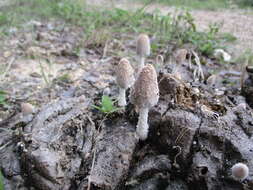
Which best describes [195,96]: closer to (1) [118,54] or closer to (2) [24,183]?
(2) [24,183]

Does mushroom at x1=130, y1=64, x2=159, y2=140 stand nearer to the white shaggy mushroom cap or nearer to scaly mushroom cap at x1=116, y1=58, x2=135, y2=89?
scaly mushroom cap at x1=116, y1=58, x2=135, y2=89

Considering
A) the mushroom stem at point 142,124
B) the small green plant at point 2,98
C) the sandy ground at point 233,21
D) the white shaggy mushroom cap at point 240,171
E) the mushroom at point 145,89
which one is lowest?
the small green plant at point 2,98

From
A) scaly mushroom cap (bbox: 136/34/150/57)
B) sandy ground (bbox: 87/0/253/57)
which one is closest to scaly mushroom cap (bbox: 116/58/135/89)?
scaly mushroom cap (bbox: 136/34/150/57)

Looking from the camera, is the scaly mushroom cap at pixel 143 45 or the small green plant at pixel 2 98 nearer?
the small green plant at pixel 2 98

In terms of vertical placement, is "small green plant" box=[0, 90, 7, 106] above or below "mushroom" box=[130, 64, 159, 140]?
below

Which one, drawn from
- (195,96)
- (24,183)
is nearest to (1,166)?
(24,183)

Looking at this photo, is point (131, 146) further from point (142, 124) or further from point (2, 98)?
point (2, 98)

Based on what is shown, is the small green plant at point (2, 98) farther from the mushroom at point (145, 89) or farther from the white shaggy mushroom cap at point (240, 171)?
the white shaggy mushroom cap at point (240, 171)

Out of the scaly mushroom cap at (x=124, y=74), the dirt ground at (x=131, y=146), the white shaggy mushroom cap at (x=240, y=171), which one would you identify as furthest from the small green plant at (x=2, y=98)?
the white shaggy mushroom cap at (x=240, y=171)

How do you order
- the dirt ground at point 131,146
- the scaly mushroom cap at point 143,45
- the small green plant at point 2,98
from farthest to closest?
the scaly mushroom cap at point 143,45 → the small green plant at point 2,98 → the dirt ground at point 131,146

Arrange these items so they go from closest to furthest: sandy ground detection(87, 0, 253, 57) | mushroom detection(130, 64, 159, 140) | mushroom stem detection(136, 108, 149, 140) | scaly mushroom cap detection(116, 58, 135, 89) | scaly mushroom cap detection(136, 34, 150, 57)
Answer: mushroom detection(130, 64, 159, 140) < mushroom stem detection(136, 108, 149, 140) < scaly mushroom cap detection(116, 58, 135, 89) < scaly mushroom cap detection(136, 34, 150, 57) < sandy ground detection(87, 0, 253, 57)

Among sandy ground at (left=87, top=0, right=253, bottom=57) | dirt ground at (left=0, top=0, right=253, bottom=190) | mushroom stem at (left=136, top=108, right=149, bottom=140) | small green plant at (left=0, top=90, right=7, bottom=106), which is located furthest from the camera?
sandy ground at (left=87, top=0, right=253, bottom=57)
